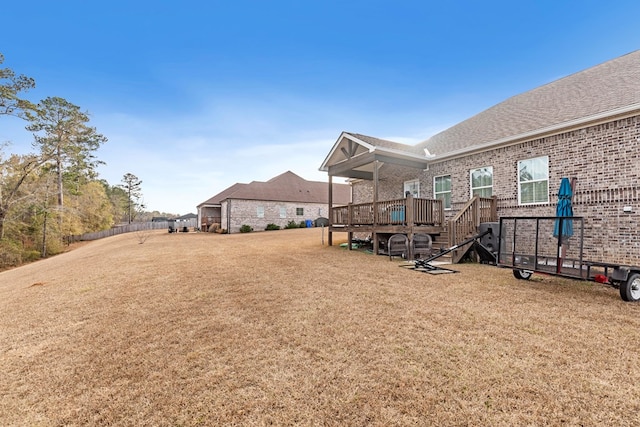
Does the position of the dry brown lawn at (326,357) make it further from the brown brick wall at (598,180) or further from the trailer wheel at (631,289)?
the brown brick wall at (598,180)

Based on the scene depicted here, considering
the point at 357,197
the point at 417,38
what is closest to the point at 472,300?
the point at 357,197

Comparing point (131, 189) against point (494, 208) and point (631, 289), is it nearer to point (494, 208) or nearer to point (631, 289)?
point (494, 208)

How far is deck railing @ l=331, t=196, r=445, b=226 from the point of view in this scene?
10240 mm

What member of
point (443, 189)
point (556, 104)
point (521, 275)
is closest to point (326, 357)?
point (521, 275)

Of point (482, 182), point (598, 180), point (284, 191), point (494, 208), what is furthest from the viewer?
point (284, 191)

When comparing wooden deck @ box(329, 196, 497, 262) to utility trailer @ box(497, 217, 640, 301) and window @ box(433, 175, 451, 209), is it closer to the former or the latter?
utility trailer @ box(497, 217, 640, 301)

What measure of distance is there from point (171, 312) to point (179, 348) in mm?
1546

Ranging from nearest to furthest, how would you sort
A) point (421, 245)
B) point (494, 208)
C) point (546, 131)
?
point (546, 131)
point (421, 245)
point (494, 208)

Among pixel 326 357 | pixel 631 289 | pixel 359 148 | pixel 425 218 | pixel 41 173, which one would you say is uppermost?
pixel 41 173

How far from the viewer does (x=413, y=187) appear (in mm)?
14078

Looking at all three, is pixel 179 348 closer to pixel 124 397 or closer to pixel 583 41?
pixel 124 397

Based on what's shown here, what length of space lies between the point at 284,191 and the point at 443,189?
21883mm

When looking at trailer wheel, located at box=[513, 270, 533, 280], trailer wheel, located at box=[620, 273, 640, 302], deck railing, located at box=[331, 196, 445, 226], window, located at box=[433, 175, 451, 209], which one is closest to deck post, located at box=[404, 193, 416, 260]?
deck railing, located at box=[331, 196, 445, 226]

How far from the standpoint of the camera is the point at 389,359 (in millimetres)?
3064
